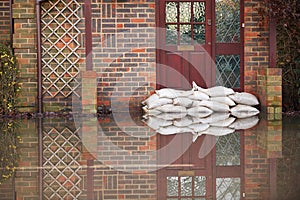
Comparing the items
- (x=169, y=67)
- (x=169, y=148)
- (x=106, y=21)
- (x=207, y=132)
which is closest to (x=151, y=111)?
(x=169, y=67)

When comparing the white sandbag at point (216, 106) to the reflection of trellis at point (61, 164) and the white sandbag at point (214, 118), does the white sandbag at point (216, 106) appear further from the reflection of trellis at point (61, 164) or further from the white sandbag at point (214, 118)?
the reflection of trellis at point (61, 164)

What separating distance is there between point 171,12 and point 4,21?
9.15 ft

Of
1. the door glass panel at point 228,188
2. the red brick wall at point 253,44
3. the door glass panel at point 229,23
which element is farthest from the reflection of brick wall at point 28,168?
the red brick wall at point 253,44

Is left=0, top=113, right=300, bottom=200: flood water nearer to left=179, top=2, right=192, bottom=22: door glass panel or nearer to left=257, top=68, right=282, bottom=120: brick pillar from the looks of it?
left=257, top=68, right=282, bottom=120: brick pillar

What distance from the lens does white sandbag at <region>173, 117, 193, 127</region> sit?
904cm

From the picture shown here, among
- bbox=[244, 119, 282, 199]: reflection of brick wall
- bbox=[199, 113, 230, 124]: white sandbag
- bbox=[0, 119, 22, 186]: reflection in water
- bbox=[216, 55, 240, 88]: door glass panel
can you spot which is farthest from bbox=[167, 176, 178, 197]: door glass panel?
bbox=[216, 55, 240, 88]: door glass panel

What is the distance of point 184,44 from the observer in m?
10.7

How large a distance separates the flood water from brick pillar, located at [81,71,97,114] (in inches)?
38.1

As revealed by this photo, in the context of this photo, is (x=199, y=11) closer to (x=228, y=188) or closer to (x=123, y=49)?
(x=123, y=49)

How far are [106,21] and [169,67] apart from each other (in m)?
1.22

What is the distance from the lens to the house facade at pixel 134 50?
408 inches

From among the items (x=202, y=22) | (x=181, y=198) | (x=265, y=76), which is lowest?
(x=181, y=198)

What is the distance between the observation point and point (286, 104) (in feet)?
35.5

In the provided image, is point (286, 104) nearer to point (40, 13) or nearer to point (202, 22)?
point (202, 22)
